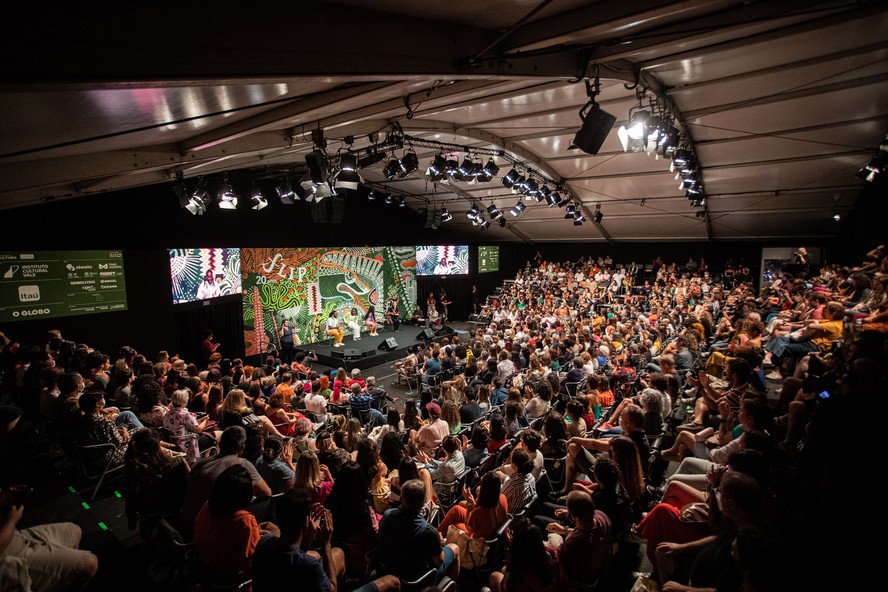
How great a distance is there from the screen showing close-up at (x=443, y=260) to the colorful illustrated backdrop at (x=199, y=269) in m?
8.16

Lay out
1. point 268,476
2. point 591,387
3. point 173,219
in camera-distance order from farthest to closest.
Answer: point 173,219 → point 591,387 → point 268,476

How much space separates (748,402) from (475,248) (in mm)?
17142

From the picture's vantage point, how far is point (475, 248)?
19.9 meters

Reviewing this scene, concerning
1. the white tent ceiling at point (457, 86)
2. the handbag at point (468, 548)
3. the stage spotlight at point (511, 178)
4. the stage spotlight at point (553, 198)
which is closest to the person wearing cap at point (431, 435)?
the handbag at point (468, 548)

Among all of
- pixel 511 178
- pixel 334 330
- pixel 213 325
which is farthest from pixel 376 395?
pixel 334 330

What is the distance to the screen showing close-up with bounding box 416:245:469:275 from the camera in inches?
713

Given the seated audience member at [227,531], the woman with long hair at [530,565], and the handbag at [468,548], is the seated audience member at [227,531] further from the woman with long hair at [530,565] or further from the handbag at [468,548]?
the woman with long hair at [530,565]

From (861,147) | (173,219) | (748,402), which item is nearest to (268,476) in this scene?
(748,402)

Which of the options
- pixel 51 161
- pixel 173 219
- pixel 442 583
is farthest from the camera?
pixel 173 219

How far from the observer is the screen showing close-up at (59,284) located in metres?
6.88

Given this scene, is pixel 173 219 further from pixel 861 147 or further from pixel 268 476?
pixel 861 147

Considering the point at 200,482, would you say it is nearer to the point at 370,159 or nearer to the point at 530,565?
the point at 530,565

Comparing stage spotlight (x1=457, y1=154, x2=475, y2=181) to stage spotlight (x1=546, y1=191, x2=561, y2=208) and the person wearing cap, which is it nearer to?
stage spotlight (x1=546, y1=191, x2=561, y2=208)

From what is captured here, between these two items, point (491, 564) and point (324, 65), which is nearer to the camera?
point (324, 65)
